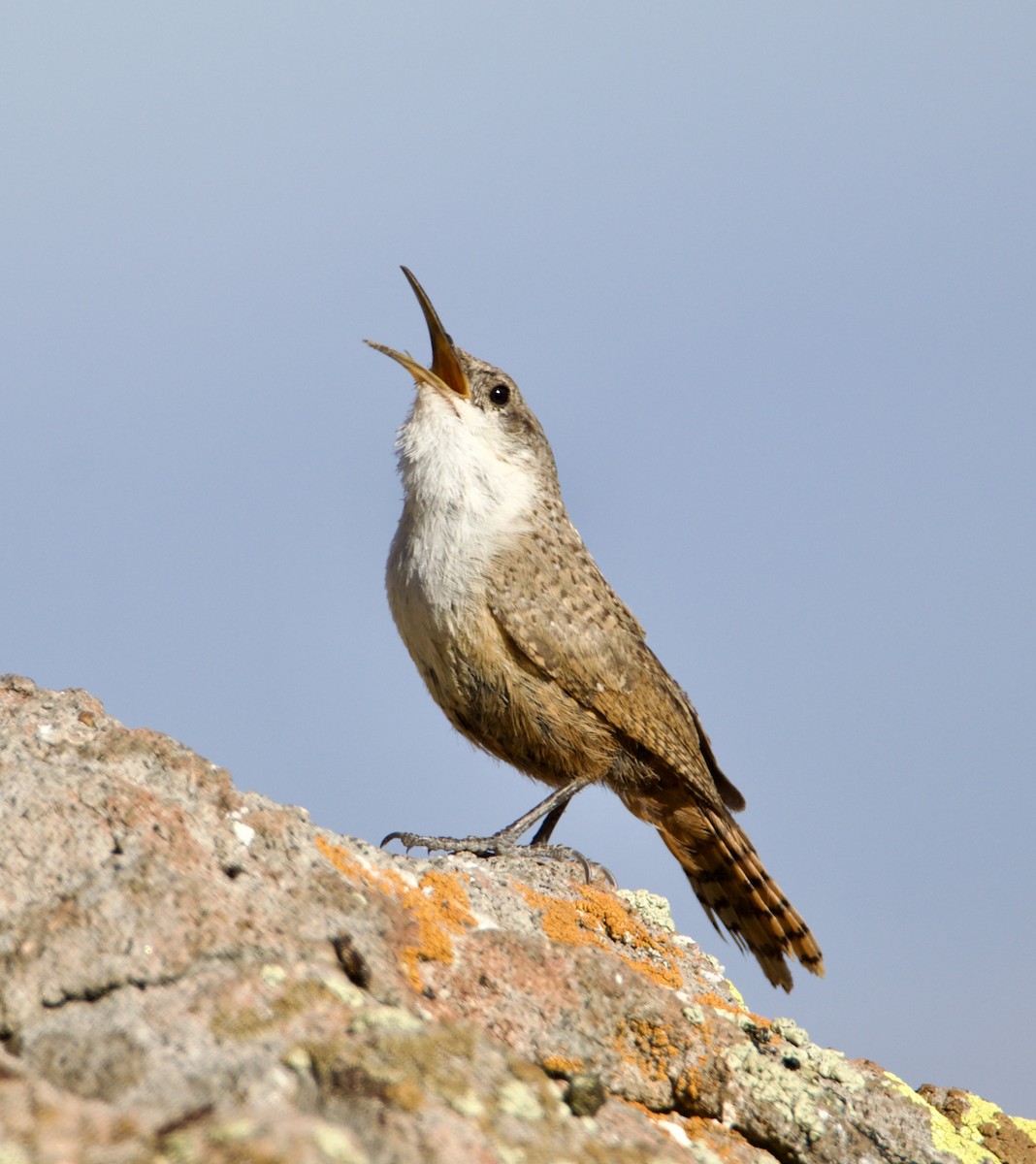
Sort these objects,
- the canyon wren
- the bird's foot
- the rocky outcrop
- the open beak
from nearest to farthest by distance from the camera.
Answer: the rocky outcrop, the bird's foot, the canyon wren, the open beak

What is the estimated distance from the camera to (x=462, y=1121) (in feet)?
7.43

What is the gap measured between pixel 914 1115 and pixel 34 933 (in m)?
2.42

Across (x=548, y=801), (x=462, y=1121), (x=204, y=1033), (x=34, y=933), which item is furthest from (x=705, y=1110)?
(x=548, y=801)

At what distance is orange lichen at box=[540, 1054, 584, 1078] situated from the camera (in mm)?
2912

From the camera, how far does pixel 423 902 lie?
3.29m

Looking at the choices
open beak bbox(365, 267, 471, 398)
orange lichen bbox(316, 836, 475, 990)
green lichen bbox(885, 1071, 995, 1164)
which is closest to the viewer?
orange lichen bbox(316, 836, 475, 990)

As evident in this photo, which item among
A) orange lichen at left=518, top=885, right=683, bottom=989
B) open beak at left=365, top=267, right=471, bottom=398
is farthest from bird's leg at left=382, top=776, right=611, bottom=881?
open beak at left=365, top=267, right=471, bottom=398

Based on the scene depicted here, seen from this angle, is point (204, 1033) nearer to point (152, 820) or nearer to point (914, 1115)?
point (152, 820)

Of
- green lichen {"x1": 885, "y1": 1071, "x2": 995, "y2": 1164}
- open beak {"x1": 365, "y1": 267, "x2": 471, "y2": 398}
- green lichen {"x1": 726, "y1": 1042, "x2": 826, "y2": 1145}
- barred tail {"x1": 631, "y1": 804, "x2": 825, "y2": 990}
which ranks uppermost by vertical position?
open beak {"x1": 365, "y1": 267, "x2": 471, "y2": 398}

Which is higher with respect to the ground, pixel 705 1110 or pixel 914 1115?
pixel 914 1115

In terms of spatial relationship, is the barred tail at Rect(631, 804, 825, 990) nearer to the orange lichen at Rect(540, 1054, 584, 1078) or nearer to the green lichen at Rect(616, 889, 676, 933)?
the green lichen at Rect(616, 889, 676, 933)

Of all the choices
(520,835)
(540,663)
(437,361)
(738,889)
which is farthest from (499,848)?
(437,361)

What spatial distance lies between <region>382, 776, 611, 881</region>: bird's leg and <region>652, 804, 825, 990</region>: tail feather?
51 centimetres

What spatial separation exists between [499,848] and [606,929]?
1.12 m
